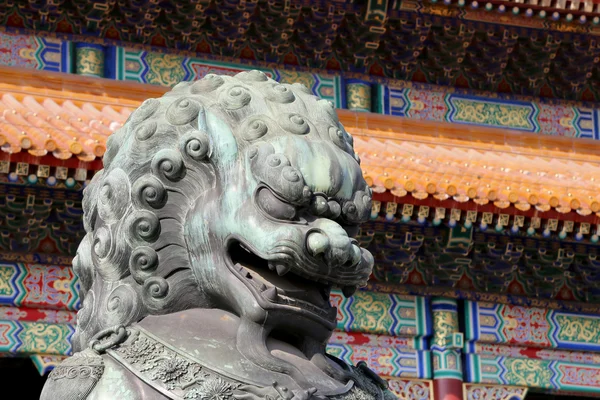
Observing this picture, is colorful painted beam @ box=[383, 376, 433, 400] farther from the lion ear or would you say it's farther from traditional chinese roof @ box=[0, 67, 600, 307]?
the lion ear

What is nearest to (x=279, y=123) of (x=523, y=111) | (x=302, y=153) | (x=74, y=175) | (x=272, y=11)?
(x=302, y=153)

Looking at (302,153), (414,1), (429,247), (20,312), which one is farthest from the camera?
(414,1)

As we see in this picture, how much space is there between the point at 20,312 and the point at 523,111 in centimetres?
524

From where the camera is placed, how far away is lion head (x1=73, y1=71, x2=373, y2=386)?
2.68m

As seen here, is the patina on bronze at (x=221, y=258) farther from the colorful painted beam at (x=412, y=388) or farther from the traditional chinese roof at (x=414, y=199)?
the colorful painted beam at (x=412, y=388)

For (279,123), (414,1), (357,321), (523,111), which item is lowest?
(357,321)

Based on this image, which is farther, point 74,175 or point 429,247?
point 429,247

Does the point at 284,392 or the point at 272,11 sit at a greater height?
the point at 272,11

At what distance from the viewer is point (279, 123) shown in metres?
2.83

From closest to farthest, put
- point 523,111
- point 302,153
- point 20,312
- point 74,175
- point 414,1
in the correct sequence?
1. point 302,153
2. point 74,175
3. point 20,312
4. point 414,1
5. point 523,111

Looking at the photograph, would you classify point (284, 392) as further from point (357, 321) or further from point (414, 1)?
point (414, 1)

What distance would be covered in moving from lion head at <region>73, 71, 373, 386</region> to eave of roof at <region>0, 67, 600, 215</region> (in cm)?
551

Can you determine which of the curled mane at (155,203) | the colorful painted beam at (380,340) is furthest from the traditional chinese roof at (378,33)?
the curled mane at (155,203)

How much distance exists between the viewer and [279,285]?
271 centimetres
